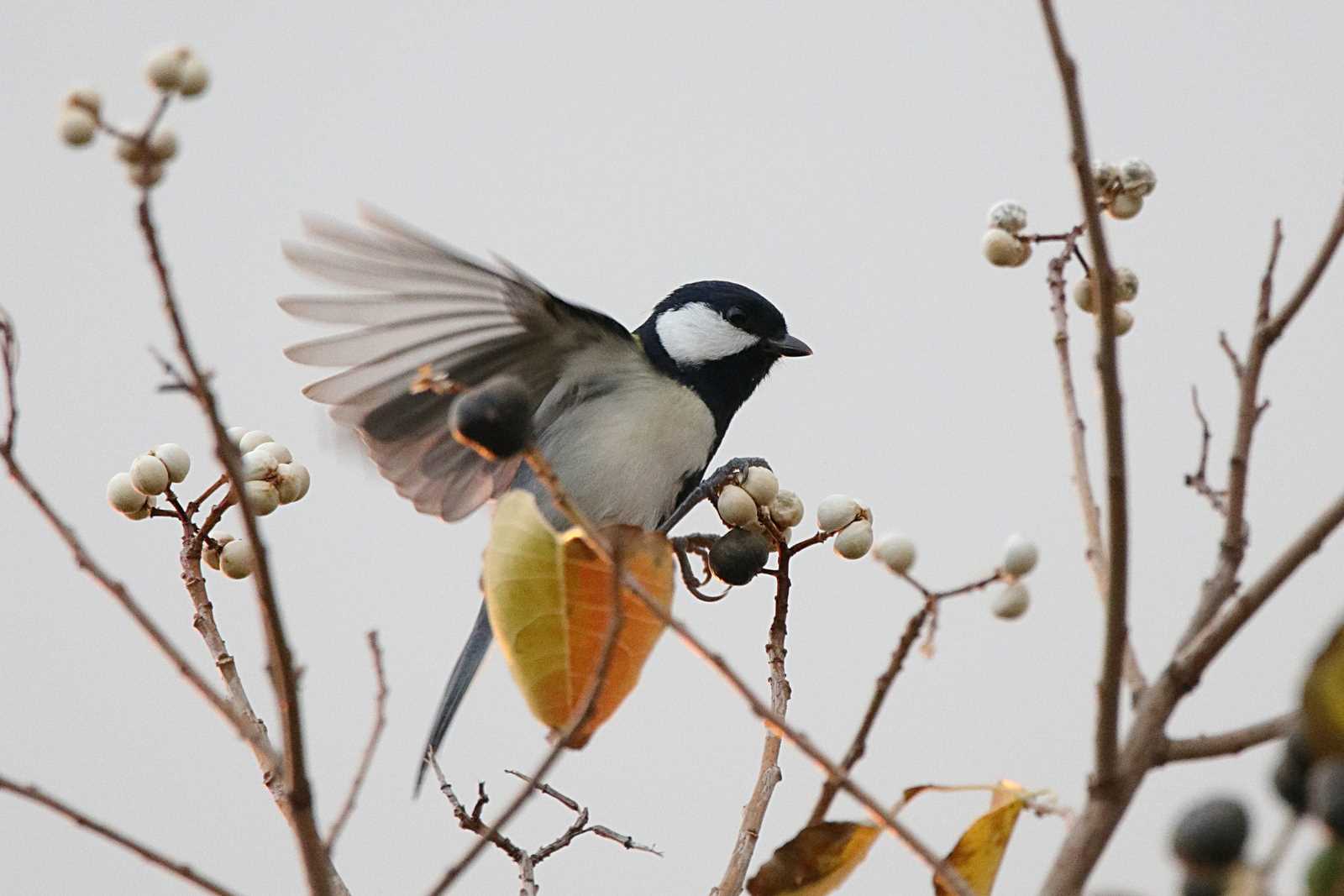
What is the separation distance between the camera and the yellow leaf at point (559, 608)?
1.24m

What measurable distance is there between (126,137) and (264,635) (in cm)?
35

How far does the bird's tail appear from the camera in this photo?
7.70 feet

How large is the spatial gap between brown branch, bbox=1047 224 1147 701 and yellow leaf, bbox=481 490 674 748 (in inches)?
14.3

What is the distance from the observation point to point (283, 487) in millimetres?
1685

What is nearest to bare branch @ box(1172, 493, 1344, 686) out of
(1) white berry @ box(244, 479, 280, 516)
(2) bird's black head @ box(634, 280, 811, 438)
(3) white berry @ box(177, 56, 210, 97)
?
(3) white berry @ box(177, 56, 210, 97)

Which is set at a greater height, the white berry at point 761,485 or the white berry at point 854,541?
the white berry at point 761,485

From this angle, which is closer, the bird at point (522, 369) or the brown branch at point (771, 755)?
the brown branch at point (771, 755)

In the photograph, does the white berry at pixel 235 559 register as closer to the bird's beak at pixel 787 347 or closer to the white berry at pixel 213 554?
the white berry at pixel 213 554

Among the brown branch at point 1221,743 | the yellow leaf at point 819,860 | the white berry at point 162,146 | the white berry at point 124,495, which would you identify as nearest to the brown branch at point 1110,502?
the brown branch at point 1221,743

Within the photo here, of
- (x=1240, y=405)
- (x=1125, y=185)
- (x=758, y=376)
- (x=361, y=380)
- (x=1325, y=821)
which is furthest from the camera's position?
(x=758, y=376)

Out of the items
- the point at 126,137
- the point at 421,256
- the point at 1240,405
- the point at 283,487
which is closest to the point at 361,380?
the point at 421,256

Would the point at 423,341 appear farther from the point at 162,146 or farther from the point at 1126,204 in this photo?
the point at 162,146

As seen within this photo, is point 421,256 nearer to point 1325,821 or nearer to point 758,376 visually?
point 758,376

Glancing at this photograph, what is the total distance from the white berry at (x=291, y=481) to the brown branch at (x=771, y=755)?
20.4 inches
